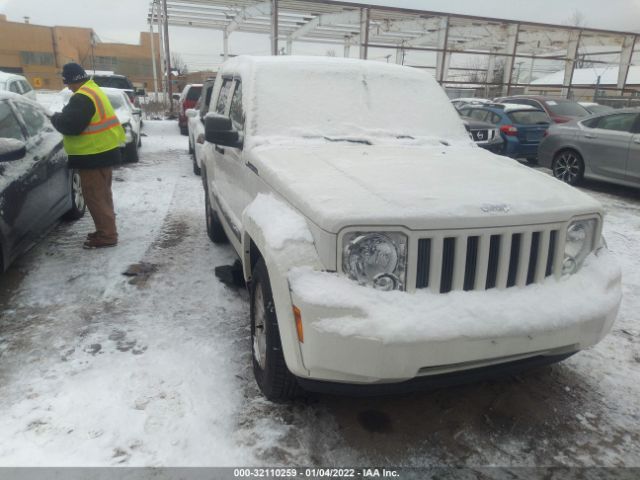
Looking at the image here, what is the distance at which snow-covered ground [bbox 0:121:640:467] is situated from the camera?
238cm

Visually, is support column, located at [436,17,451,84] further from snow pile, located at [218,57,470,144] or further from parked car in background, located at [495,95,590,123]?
snow pile, located at [218,57,470,144]

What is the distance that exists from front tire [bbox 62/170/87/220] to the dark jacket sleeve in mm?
1219

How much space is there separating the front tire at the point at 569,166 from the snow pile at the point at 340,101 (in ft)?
18.0

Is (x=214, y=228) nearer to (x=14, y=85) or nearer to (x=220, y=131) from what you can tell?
(x=220, y=131)

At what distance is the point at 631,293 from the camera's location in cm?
428

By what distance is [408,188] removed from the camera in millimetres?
2457

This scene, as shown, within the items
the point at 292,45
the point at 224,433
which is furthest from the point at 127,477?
the point at 292,45

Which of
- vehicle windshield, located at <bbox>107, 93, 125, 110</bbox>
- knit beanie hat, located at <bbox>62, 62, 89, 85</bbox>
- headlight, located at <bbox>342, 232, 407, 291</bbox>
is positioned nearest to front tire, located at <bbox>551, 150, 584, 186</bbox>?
headlight, located at <bbox>342, 232, 407, 291</bbox>

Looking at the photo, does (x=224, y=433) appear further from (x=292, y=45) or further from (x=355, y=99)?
(x=292, y=45)

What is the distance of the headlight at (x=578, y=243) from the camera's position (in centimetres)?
250

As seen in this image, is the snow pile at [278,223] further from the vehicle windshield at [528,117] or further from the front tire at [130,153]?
the vehicle windshield at [528,117]

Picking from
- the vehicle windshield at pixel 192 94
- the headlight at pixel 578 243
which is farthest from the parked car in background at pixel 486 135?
the vehicle windshield at pixel 192 94

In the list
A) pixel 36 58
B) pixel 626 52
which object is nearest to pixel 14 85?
pixel 626 52

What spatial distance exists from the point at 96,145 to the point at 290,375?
11.8 feet
